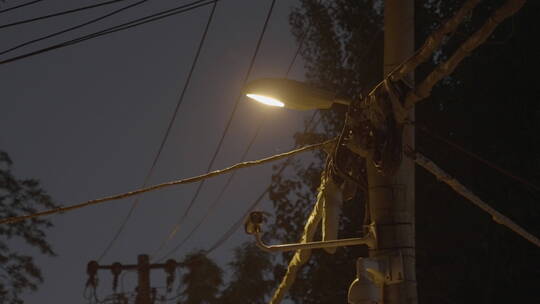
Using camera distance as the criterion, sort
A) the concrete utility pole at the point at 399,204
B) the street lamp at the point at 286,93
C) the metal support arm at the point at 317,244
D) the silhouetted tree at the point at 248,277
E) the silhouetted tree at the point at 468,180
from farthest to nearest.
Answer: the silhouetted tree at the point at 248,277 → the silhouetted tree at the point at 468,180 → the street lamp at the point at 286,93 → the metal support arm at the point at 317,244 → the concrete utility pole at the point at 399,204

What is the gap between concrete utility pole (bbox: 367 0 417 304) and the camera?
6465 millimetres

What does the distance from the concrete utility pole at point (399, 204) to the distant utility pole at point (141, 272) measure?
55.6 ft

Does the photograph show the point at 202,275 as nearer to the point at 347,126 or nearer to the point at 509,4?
the point at 347,126

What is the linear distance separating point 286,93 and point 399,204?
1371 millimetres

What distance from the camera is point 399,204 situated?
6.63 meters

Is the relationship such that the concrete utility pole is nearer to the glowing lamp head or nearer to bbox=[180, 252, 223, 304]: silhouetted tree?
the glowing lamp head

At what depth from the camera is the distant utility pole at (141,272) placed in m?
23.0

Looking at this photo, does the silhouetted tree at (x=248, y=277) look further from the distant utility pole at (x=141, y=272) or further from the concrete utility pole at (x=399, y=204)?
the concrete utility pole at (x=399, y=204)

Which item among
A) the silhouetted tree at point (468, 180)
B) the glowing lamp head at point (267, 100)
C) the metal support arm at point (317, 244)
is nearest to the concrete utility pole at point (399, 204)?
the metal support arm at point (317, 244)

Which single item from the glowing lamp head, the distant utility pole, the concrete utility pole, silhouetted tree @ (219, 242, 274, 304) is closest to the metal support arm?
the concrete utility pole

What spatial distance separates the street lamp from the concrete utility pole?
26.0 inches

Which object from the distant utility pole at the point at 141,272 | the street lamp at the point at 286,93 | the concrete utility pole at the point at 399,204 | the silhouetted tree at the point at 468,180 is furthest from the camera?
the distant utility pole at the point at 141,272

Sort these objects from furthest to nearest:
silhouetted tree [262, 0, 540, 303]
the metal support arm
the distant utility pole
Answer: the distant utility pole → silhouetted tree [262, 0, 540, 303] → the metal support arm

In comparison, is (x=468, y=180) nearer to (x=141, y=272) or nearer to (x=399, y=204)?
(x=141, y=272)
